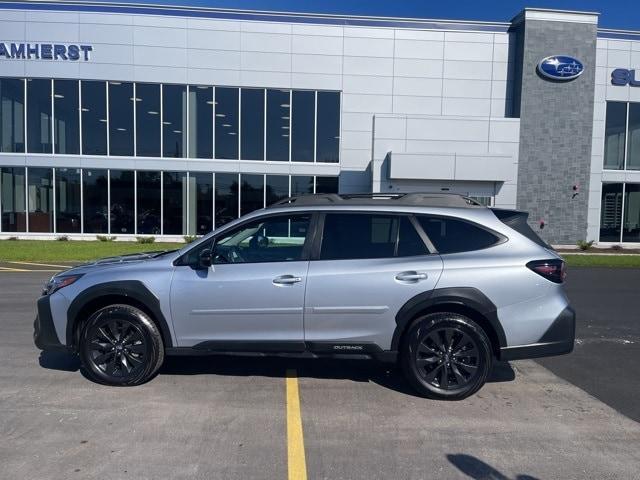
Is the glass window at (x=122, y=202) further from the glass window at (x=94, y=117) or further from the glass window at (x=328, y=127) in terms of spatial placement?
the glass window at (x=328, y=127)

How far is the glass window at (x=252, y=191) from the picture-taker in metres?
22.8

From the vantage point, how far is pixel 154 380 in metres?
4.98

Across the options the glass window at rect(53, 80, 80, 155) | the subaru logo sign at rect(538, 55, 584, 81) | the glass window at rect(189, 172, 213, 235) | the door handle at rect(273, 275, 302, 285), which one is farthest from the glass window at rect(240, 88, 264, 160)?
the door handle at rect(273, 275, 302, 285)

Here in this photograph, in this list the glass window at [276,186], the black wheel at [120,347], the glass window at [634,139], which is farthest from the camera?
the glass window at [634,139]

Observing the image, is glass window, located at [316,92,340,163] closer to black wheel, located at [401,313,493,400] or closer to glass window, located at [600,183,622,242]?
glass window, located at [600,183,622,242]

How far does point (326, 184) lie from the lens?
2325 centimetres

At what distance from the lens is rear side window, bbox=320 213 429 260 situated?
471 cm

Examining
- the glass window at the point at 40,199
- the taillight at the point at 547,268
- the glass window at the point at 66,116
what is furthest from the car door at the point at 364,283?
the glass window at the point at 40,199

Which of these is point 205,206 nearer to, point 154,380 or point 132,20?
point 132,20

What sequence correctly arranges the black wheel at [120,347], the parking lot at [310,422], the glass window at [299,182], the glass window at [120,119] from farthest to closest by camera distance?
the glass window at [299,182] → the glass window at [120,119] → the black wheel at [120,347] → the parking lot at [310,422]

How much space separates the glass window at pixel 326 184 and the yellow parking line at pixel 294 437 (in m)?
18.5

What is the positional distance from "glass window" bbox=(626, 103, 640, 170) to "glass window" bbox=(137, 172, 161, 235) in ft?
72.0

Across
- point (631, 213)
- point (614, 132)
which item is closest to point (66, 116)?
point (614, 132)

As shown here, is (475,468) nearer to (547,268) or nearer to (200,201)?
(547,268)
